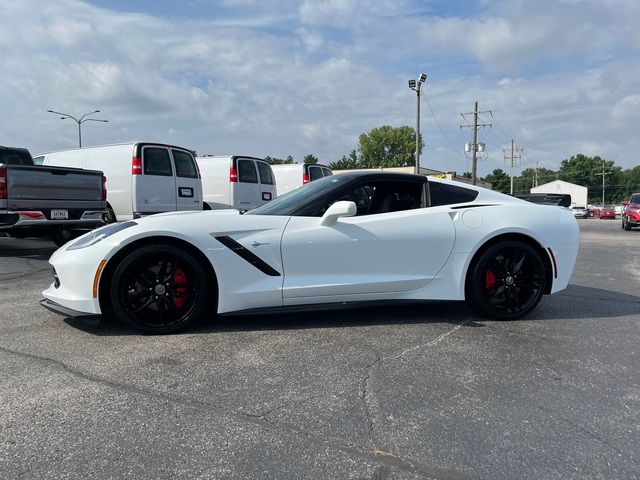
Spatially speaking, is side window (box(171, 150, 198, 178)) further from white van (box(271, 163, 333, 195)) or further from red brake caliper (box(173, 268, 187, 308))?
red brake caliper (box(173, 268, 187, 308))

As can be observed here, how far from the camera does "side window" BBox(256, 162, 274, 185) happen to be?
44.8 feet

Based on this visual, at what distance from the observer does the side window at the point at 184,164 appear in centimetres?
1065

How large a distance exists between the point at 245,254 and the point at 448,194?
6.54ft

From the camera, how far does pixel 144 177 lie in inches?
395

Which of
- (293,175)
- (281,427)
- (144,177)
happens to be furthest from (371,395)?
(293,175)

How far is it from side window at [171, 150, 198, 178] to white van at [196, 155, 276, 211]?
6.37 ft

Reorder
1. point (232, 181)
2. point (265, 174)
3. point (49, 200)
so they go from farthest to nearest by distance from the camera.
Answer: point (265, 174)
point (232, 181)
point (49, 200)

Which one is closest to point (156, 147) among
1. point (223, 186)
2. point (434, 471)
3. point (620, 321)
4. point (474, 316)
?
point (223, 186)

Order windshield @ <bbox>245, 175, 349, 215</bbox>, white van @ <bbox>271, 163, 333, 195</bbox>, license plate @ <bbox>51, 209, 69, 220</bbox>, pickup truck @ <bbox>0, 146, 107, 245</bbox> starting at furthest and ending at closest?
white van @ <bbox>271, 163, 333, 195</bbox> → license plate @ <bbox>51, 209, 69, 220</bbox> → pickup truck @ <bbox>0, 146, 107, 245</bbox> → windshield @ <bbox>245, 175, 349, 215</bbox>

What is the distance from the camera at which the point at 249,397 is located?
2.72 m

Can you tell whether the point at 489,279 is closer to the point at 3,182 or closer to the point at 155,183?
the point at 3,182

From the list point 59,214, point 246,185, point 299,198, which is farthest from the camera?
point 246,185

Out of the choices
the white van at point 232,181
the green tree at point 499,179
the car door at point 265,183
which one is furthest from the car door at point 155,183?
the green tree at point 499,179

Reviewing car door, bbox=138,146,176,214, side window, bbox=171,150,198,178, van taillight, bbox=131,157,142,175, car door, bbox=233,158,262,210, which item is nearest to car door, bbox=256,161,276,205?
car door, bbox=233,158,262,210
